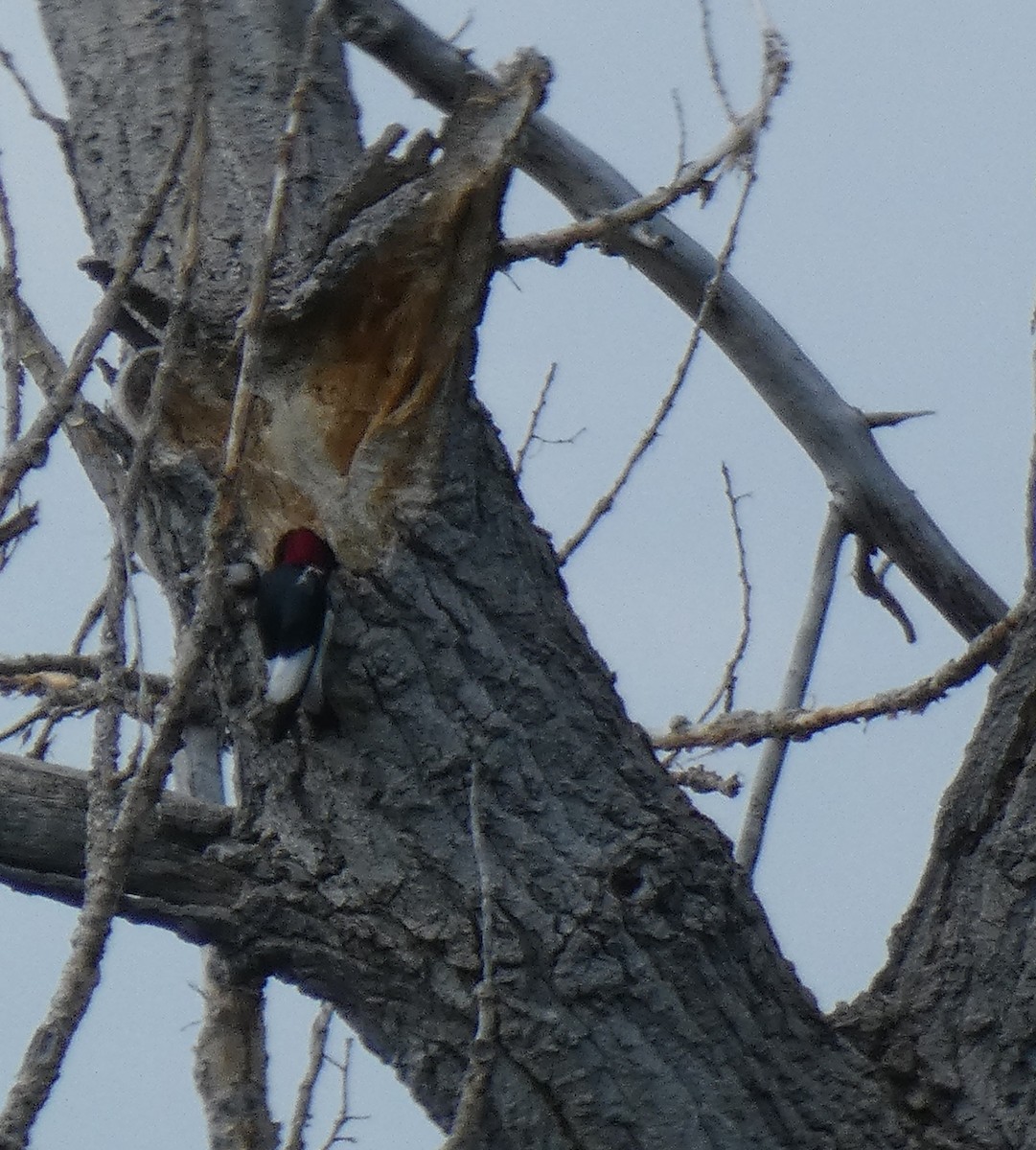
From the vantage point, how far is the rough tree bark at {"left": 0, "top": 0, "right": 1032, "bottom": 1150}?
5.43ft

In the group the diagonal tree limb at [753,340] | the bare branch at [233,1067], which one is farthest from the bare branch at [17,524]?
the diagonal tree limb at [753,340]

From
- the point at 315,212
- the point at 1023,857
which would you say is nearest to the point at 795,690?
the point at 1023,857

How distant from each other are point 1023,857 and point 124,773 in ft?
3.20

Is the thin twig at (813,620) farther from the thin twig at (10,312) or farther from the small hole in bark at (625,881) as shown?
the thin twig at (10,312)

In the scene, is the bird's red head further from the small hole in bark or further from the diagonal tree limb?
the diagonal tree limb

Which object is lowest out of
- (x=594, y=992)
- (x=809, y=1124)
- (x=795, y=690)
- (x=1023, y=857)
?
(x=809, y=1124)

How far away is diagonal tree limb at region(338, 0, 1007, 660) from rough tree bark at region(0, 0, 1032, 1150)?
573 millimetres

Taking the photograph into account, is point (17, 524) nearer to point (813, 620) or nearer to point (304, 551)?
point (304, 551)

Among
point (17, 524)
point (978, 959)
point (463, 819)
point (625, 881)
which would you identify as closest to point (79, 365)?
point (17, 524)

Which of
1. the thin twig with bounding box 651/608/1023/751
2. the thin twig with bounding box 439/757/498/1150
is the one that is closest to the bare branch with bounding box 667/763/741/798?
the thin twig with bounding box 651/608/1023/751

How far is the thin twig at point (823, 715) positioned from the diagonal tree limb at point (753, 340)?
0.19 m

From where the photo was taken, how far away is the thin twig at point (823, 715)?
214 centimetres

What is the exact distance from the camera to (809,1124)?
1.72m

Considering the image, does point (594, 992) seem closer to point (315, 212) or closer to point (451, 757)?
point (451, 757)
